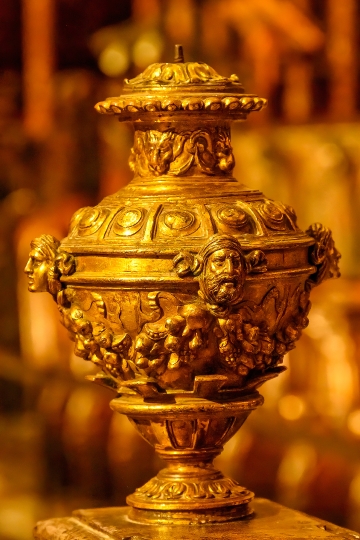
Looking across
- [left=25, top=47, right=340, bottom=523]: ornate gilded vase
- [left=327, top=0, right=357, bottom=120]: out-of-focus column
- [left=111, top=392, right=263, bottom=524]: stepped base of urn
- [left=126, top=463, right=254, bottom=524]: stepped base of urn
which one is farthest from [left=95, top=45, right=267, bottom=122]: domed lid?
[left=327, top=0, right=357, bottom=120]: out-of-focus column

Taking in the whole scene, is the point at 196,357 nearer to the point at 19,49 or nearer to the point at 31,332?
the point at 31,332

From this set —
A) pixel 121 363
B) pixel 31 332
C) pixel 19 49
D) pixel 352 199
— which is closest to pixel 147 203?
pixel 121 363

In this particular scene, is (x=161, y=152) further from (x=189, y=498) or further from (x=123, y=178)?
(x=123, y=178)

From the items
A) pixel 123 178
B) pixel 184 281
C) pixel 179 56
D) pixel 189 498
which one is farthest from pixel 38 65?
pixel 184 281

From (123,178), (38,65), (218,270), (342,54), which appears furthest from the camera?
(38,65)

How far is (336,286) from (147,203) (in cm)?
381

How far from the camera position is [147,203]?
11.1ft

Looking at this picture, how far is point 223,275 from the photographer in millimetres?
3186

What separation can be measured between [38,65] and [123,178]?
1.22m

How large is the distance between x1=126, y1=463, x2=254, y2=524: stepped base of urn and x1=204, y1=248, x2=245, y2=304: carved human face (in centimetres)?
46

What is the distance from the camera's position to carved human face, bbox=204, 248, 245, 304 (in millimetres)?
3188

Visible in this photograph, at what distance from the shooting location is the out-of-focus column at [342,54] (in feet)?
27.6

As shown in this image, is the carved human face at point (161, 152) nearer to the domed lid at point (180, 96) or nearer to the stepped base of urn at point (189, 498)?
the domed lid at point (180, 96)

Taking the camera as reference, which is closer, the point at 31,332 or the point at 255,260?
the point at 255,260
